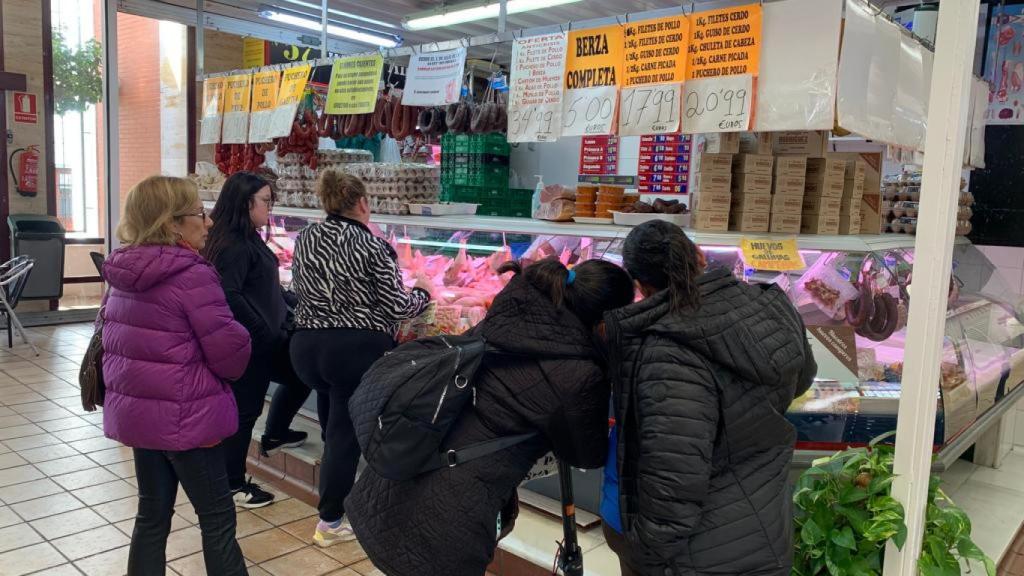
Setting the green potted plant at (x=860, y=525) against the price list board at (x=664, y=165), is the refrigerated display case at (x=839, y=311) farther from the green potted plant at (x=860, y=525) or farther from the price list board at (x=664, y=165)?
the price list board at (x=664, y=165)

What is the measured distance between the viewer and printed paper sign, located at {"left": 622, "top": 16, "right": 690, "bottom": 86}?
2.90 m

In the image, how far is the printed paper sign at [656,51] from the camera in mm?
2904

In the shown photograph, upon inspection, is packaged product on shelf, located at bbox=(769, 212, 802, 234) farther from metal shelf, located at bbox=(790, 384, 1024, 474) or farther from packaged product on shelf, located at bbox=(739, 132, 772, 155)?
metal shelf, located at bbox=(790, 384, 1024, 474)

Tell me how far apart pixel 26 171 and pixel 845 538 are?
33.3ft

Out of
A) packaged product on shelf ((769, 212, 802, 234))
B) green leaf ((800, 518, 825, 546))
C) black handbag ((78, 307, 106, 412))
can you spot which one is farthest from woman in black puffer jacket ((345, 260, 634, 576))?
black handbag ((78, 307, 106, 412))

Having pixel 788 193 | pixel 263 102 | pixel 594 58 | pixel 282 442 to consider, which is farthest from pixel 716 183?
pixel 263 102

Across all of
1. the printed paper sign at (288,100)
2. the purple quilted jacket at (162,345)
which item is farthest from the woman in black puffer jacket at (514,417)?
the printed paper sign at (288,100)

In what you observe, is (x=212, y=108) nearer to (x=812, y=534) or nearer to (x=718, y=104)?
(x=718, y=104)

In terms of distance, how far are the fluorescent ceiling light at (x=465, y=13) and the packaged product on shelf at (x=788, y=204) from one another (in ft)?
8.74

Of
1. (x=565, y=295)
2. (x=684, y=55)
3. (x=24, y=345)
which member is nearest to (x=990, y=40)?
(x=684, y=55)

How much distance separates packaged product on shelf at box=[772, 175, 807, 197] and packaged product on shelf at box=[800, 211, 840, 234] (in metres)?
0.13

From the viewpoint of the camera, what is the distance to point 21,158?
365 inches

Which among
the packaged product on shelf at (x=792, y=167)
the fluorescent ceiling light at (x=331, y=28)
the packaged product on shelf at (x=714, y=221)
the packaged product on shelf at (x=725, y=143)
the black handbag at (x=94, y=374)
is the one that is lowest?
the black handbag at (x=94, y=374)

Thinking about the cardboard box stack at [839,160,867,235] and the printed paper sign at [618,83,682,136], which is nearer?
the printed paper sign at [618,83,682,136]
